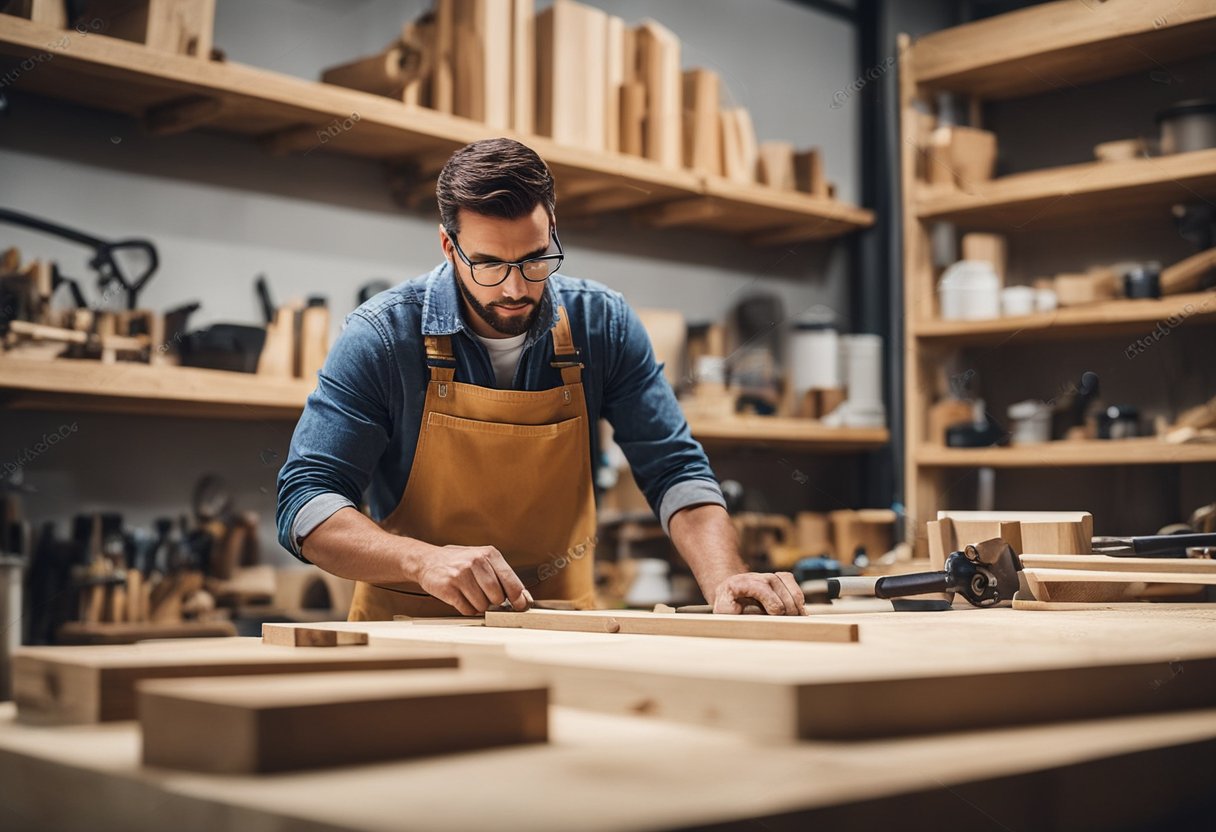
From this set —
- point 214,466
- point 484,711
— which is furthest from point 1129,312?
point 484,711

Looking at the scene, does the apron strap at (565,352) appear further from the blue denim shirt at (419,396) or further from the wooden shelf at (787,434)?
the wooden shelf at (787,434)

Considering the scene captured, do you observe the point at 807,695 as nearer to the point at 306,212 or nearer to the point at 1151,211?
the point at 306,212

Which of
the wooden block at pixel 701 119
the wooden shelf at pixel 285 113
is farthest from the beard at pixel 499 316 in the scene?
the wooden block at pixel 701 119

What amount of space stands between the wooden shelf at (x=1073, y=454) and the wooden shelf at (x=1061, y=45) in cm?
132

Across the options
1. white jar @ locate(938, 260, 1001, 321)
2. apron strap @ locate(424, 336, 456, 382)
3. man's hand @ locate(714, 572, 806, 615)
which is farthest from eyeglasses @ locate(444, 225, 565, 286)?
white jar @ locate(938, 260, 1001, 321)

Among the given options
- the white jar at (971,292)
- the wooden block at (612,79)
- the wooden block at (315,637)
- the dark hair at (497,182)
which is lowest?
the wooden block at (315,637)

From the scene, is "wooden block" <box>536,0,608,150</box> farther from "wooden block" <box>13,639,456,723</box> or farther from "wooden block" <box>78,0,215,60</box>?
"wooden block" <box>13,639,456,723</box>

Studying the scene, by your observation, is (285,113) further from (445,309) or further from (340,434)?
(340,434)

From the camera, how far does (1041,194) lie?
4.25 m

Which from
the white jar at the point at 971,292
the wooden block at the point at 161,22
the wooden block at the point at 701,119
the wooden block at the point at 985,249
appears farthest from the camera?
the wooden block at the point at 985,249

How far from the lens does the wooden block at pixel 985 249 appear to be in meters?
4.53

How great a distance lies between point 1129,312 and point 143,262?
2967mm

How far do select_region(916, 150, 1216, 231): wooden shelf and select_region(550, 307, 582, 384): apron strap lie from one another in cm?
251

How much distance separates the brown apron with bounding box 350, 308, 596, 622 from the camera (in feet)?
7.32
